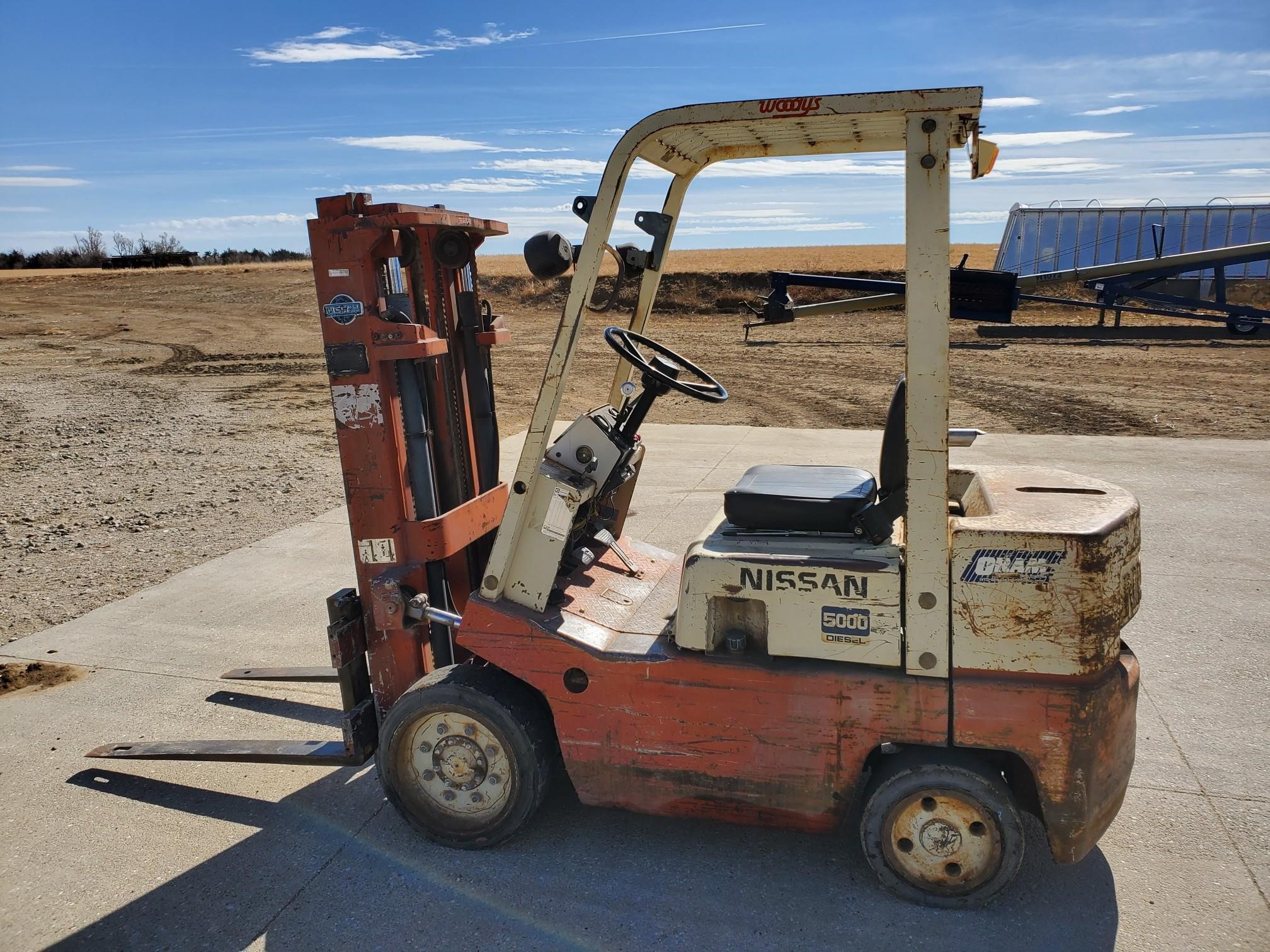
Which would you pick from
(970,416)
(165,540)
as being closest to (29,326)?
(165,540)

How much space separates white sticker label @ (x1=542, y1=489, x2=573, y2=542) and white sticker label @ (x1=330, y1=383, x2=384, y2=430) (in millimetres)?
823

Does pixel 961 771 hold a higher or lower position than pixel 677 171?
lower

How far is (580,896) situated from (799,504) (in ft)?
5.30

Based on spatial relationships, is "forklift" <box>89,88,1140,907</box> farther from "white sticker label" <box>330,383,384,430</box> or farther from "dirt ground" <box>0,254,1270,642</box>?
"dirt ground" <box>0,254,1270,642</box>

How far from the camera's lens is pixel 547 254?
3.41 meters

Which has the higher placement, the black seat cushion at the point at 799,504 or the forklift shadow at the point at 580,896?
the black seat cushion at the point at 799,504

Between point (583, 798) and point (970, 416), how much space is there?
1169 cm

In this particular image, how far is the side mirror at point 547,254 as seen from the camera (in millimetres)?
3414

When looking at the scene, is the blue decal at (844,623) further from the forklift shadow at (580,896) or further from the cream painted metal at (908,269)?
the forklift shadow at (580,896)

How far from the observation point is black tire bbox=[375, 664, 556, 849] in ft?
11.7

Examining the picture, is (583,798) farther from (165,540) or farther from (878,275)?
(878,275)

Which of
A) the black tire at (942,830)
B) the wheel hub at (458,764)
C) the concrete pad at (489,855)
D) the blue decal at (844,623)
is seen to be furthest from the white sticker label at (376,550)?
the black tire at (942,830)

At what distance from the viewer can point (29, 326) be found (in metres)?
26.4

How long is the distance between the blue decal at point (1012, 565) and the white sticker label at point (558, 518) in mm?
1388
